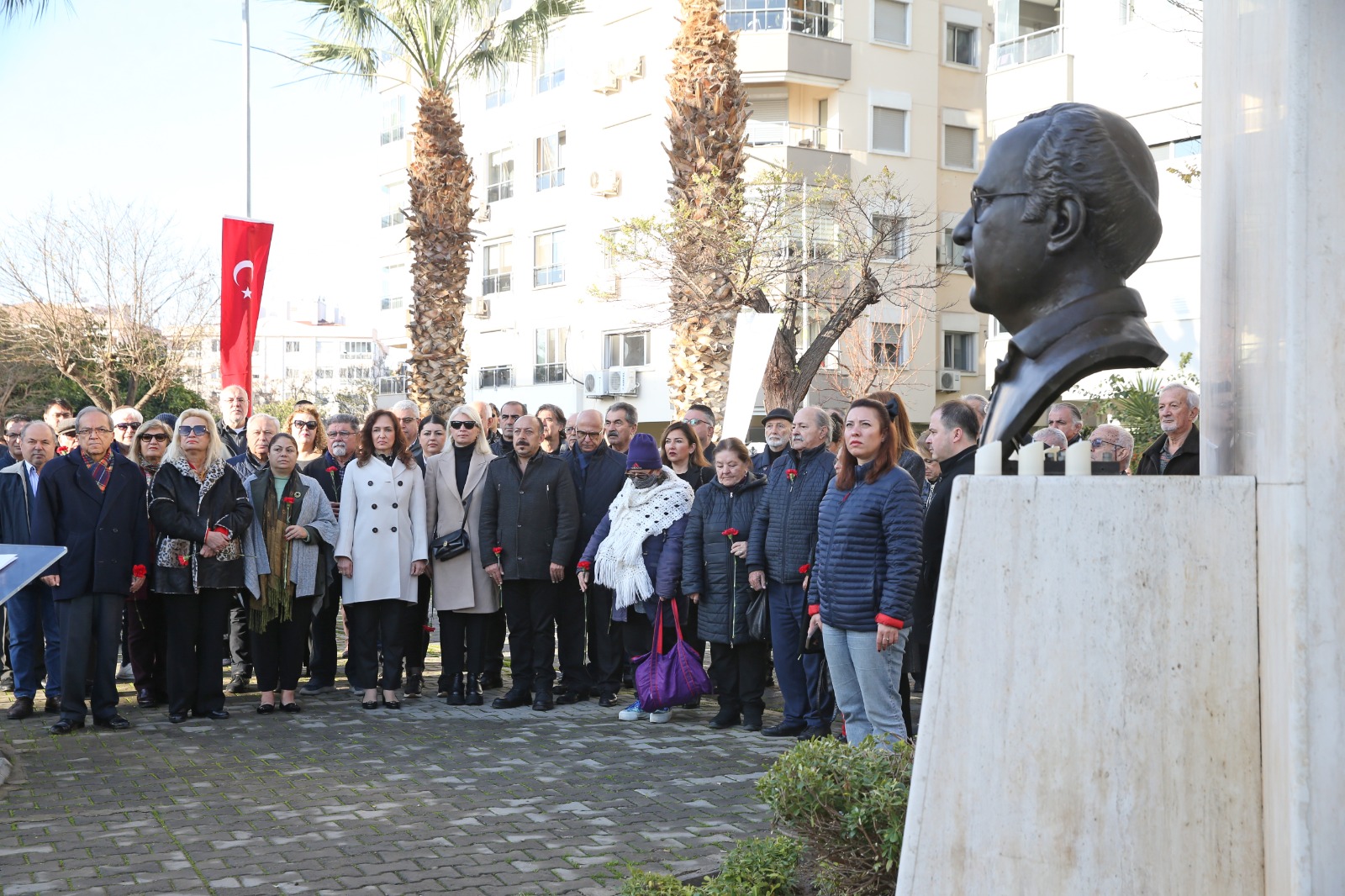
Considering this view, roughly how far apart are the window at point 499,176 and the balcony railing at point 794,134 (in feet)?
36.4

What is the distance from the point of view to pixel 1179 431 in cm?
841

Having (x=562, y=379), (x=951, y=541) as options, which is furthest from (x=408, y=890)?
(x=562, y=379)

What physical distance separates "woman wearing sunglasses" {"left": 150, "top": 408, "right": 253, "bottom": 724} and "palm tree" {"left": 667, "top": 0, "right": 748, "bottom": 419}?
1011 centimetres

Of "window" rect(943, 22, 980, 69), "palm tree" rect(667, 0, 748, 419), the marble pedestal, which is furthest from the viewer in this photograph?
"window" rect(943, 22, 980, 69)

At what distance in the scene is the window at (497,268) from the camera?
43.7 meters

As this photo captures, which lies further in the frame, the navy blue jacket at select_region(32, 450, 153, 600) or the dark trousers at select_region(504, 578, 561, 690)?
the dark trousers at select_region(504, 578, 561, 690)

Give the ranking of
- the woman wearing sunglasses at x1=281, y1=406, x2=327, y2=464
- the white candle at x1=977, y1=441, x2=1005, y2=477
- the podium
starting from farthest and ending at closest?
the woman wearing sunglasses at x1=281, y1=406, x2=327, y2=464
the podium
the white candle at x1=977, y1=441, x2=1005, y2=477

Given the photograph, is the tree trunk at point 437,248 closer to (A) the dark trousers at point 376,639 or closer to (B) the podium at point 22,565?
(A) the dark trousers at point 376,639

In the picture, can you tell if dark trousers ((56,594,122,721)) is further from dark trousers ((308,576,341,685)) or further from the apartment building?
the apartment building

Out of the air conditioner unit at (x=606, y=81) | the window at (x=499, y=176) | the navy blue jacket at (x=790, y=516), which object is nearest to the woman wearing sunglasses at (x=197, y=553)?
the navy blue jacket at (x=790, y=516)

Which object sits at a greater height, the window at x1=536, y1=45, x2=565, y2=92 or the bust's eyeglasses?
the window at x1=536, y1=45, x2=565, y2=92

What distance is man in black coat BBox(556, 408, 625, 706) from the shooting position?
10461mm

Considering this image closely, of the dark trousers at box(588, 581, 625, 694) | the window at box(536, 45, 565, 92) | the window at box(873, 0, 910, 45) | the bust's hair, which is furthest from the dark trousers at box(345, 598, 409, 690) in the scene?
the window at box(536, 45, 565, 92)

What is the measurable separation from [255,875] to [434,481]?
5.16 meters
